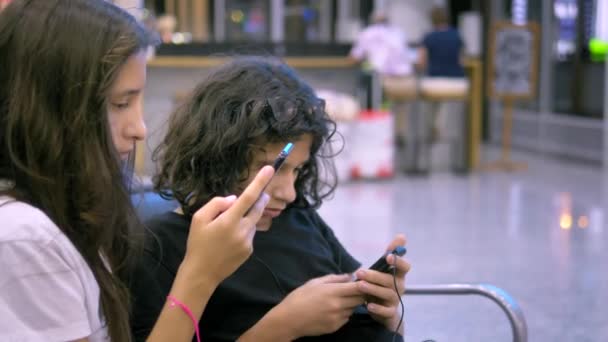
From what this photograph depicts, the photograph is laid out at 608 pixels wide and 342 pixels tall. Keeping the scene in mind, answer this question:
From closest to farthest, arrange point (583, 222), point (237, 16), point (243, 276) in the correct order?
point (243, 276), point (583, 222), point (237, 16)

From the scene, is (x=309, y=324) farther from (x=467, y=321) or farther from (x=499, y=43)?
(x=499, y=43)

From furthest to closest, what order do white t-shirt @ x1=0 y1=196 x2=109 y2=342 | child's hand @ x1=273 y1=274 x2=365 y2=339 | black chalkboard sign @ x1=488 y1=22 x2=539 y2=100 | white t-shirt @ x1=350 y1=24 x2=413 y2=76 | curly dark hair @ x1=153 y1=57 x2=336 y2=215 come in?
black chalkboard sign @ x1=488 y1=22 x2=539 y2=100, white t-shirt @ x1=350 y1=24 x2=413 y2=76, curly dark hair @ x1=153 y1=57 x2=336 y2=215, child's hand @ x1=273 y1=274 x2=365 y2=339, white t-shirt @ x1=0 y1=196 x2=109 y2=342

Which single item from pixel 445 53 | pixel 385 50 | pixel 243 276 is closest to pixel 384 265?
pixel 243 276

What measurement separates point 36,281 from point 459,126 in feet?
24.6

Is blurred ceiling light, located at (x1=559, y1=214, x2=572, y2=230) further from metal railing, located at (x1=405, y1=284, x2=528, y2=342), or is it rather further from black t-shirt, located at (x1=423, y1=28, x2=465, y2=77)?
metal railing, located at (x1=405, y1=284, x2=528, y2=342)

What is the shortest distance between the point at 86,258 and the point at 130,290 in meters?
0.23

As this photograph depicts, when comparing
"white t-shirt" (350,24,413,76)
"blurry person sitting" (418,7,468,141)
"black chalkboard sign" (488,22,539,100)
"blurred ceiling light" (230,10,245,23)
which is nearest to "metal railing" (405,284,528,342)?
"white t-shirt" (350,24,413,76)

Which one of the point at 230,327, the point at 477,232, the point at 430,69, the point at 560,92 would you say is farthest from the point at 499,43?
the point at 230,327

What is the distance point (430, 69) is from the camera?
7910mm

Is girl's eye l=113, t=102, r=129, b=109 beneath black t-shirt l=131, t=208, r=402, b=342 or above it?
above

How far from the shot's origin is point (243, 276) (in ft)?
4.45

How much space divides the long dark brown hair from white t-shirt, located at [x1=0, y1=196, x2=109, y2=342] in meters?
0.05

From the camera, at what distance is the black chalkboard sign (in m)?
8.27

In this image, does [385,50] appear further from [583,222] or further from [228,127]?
[228,127]
